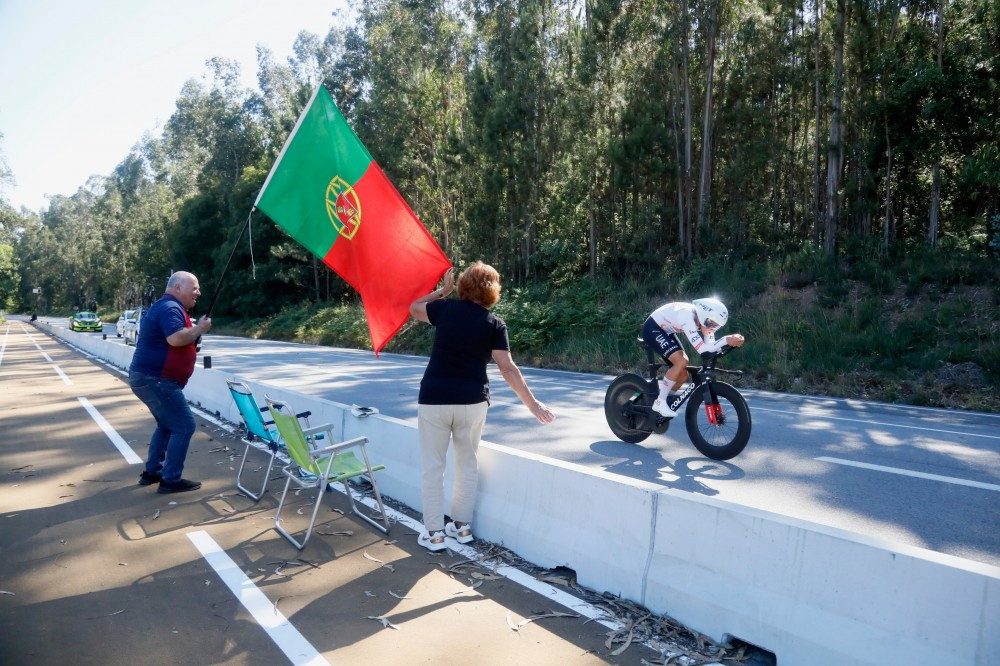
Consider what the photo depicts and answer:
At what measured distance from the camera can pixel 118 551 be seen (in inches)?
202

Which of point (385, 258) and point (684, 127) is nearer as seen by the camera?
point (385, 258)

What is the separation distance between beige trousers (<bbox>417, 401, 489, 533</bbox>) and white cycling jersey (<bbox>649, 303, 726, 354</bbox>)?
2915 mm

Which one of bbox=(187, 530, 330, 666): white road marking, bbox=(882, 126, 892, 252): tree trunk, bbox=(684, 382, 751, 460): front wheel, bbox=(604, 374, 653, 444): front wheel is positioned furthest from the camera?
bbox=(882, 126, 892, 252): tree trunk

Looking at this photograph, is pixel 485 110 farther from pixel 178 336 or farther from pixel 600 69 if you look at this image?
pixel 178 336

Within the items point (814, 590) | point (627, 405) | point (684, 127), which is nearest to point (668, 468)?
point (627, 405)

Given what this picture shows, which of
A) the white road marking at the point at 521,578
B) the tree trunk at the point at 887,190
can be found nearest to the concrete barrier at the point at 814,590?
the white road marking at the point at 521,578

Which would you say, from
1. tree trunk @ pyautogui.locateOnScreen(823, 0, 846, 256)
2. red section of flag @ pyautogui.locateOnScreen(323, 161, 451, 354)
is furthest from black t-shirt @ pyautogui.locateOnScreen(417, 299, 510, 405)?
tree trunk @ pyautogui.locateOnScreen(823, 0, 846, 256)

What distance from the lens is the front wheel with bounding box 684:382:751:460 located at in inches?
288

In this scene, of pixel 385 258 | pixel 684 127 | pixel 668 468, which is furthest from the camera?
pixel 684 127

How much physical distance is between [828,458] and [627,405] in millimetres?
2161

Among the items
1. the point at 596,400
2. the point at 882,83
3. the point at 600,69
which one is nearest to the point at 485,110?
the point at 600,69

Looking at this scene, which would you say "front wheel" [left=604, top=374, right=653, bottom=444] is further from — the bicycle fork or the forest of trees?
the forest of trees

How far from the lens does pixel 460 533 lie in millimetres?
5203

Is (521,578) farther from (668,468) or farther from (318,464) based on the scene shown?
(668,468)
